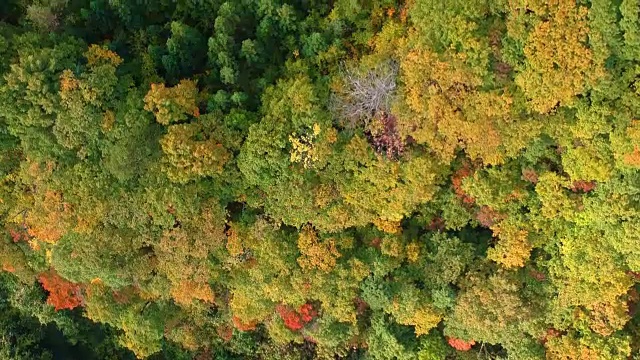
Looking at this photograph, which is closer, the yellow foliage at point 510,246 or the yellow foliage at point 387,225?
the yellow foliage at point 510,246

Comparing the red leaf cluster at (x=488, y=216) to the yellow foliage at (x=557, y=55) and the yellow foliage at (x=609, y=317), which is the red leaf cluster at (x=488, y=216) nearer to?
the yellow foliage at (x=557, y=55)

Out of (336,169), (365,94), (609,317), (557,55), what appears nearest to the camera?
(557,55)

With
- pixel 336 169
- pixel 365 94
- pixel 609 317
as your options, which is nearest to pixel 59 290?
pixel 336 169

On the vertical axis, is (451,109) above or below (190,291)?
above

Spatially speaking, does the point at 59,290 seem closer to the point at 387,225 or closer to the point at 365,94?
the point at 387,225

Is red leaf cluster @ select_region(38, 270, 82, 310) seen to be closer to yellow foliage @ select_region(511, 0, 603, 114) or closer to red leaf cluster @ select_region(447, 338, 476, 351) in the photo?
red leaf cluster @ select_region(447, 338, 476, 351)

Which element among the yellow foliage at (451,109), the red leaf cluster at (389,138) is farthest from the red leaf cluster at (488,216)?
the red leaf cluster at (389,138)
